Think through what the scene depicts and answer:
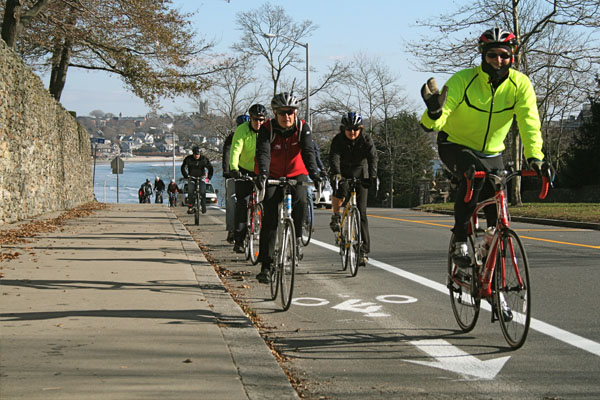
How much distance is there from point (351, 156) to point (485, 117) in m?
4.47

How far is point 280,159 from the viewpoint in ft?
25.5

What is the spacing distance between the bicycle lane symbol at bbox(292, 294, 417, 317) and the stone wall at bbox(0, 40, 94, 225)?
9252 mm

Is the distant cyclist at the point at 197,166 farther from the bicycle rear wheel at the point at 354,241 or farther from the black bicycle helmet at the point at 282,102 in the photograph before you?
the black bicycle helmet at the point at 282,102

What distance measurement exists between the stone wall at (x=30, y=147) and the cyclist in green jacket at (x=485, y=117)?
1127 centimetres

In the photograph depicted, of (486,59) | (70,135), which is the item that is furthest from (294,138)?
(70,135)

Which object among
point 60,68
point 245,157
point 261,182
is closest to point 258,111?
point 245,157

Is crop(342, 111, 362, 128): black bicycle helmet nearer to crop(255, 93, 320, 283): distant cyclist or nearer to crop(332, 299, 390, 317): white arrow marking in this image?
crop(255, 93, 320, 283): distant cyclist

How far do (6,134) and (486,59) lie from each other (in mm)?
12160

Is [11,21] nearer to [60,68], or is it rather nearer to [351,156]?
[60,68]

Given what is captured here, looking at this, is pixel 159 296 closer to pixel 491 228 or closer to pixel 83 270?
pixel 83 270

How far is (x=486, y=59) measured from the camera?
5.66 metres

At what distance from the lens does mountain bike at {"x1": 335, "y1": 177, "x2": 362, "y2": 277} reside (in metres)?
9.66

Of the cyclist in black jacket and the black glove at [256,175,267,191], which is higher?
the cyclist in black jacket

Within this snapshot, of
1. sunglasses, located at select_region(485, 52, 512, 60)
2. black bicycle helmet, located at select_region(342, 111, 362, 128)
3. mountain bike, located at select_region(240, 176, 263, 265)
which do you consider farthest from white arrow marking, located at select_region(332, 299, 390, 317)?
mountain bike, located at select_region(240, 176, 263, 265)
